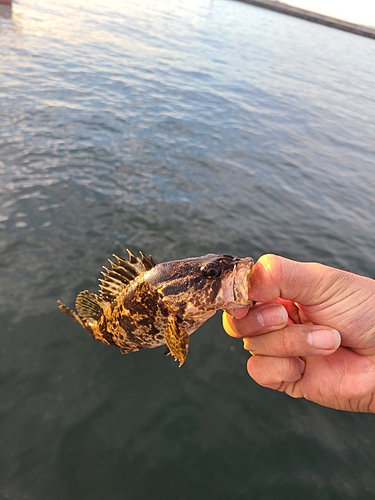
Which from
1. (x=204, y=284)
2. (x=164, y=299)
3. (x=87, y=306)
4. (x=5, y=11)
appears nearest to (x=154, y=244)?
(x=87, y=306)

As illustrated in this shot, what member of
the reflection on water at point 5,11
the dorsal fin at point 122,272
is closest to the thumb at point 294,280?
the dorsal fin at point 122,272

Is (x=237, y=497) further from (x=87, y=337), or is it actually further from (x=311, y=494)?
(x=87, y=337)

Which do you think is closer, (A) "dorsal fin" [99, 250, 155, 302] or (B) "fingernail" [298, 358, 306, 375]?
(B) "fingernail" [298, 358, 306, 375]

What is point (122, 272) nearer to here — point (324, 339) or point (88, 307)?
point (88, 307)

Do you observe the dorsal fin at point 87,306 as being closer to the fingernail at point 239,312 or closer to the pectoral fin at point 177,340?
the pectoral fin at point 177,340

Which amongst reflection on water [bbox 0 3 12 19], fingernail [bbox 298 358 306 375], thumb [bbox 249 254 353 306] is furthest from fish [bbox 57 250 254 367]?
reflection on water [bbox 0 3 12 19]

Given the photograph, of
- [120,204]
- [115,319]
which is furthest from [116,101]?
[115,319]

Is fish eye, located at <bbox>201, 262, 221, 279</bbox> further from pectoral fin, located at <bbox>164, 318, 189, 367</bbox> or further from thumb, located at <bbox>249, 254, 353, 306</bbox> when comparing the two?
pectoral fin, located at <bbox>164, 318, 189, 367</bbox>

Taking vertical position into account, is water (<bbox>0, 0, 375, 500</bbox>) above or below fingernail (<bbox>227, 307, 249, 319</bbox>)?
below
